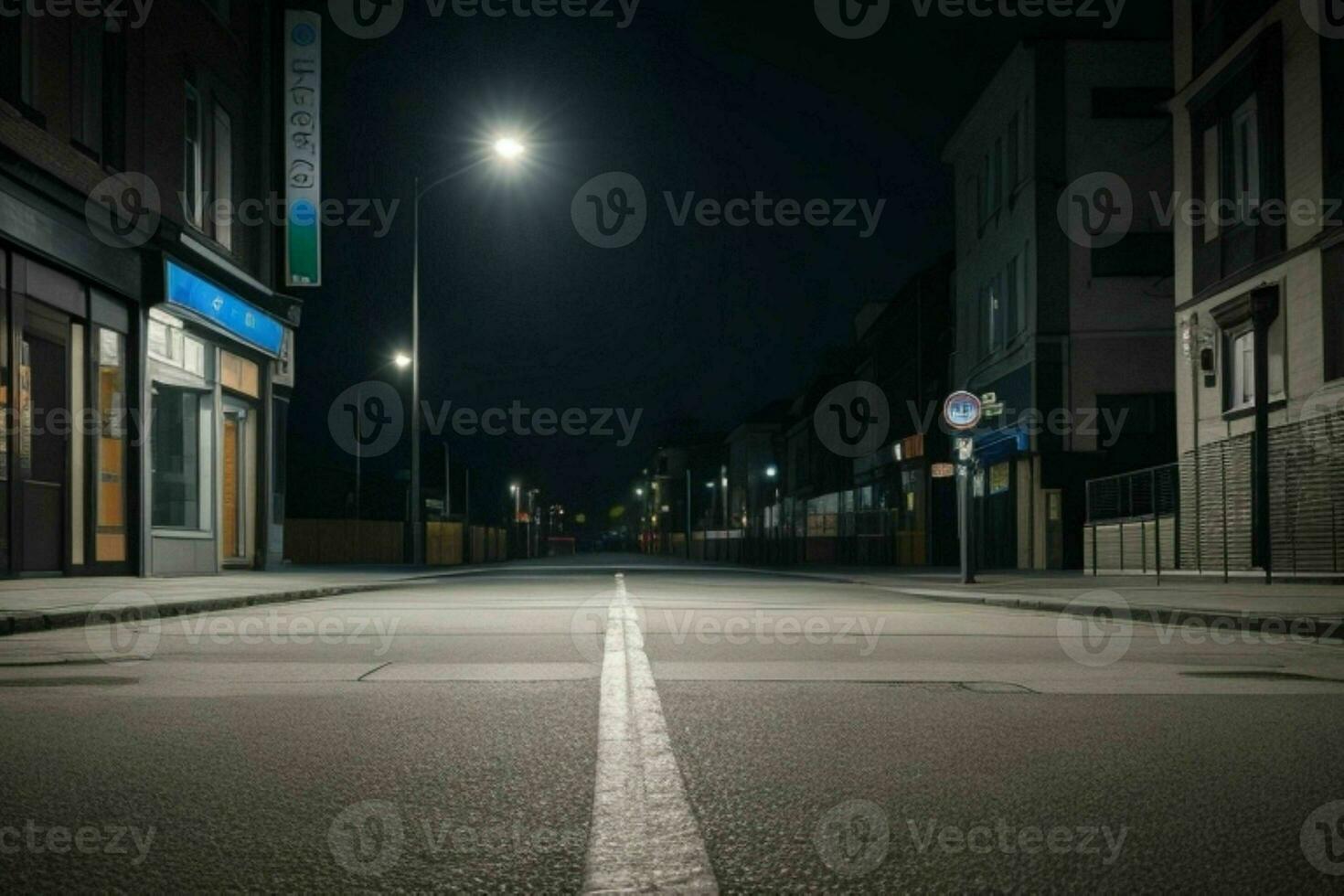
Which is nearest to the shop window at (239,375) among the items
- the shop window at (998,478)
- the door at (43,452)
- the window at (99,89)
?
the window at (99,89)

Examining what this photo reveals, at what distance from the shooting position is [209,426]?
25.6 meters

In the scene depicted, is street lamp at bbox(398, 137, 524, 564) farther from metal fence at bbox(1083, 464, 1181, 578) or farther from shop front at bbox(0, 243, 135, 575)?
metal fence at bbox(1083, 464, 1181, 578)

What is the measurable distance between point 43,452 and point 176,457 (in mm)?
5064

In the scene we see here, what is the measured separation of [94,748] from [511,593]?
636 inches

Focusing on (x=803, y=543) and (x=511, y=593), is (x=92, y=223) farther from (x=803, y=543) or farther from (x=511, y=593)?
(x=803, y=543)

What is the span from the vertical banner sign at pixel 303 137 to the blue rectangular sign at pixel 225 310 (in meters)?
1.52

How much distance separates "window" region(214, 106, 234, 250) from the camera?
2623cm

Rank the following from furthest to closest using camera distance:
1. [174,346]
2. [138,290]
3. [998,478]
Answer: [998,478] < [174,346] < [138,290]

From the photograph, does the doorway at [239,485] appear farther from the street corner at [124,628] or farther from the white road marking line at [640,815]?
the white road marking line at [640,815]

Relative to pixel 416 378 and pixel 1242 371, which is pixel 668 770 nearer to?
pixel 1242 371

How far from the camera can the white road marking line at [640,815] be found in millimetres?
3082

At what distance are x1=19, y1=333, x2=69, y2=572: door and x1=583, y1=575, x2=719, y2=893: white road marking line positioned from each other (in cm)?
1507

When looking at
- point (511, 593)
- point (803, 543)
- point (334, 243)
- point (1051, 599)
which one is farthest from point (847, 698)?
point (803, 543)

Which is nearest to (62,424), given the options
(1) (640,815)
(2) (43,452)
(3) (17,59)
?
(2) (43,452)
